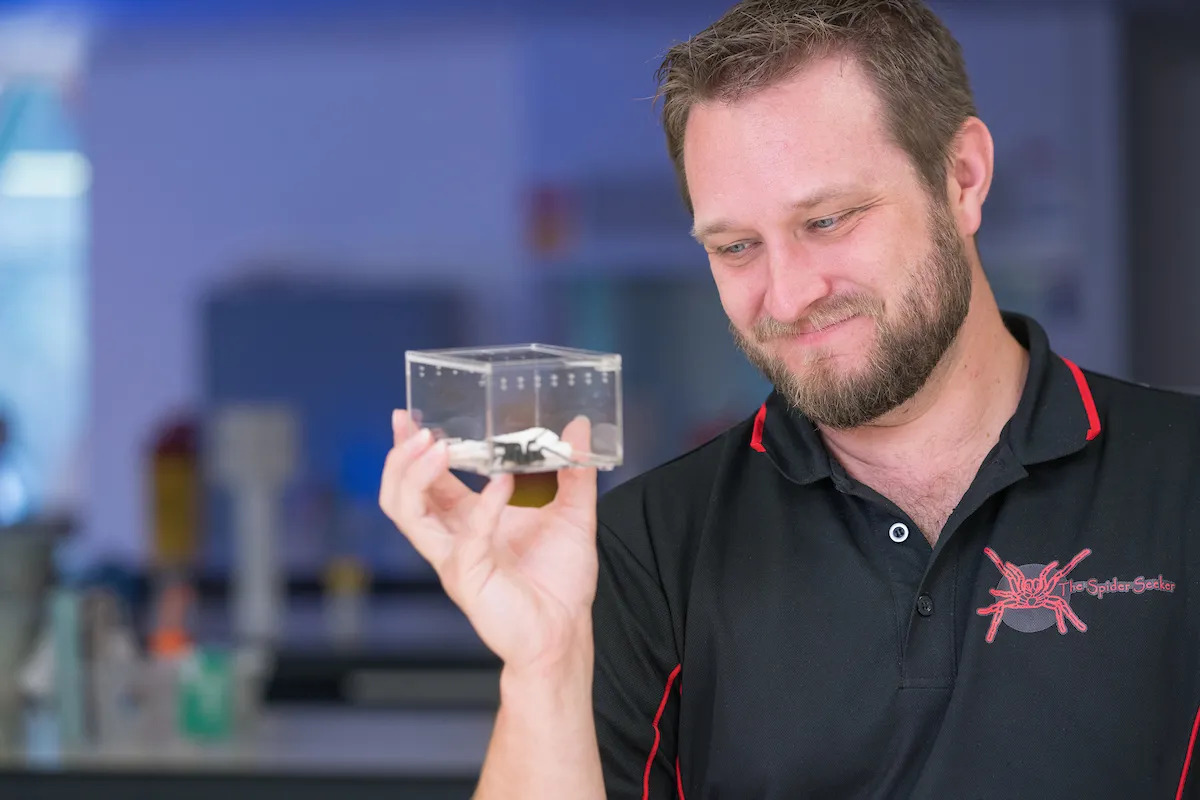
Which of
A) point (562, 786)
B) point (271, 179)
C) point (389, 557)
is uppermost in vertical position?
point (271, 179)

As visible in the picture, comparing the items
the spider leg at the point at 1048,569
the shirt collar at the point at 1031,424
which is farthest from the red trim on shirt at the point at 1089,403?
the spider leg at the point at 1048,569

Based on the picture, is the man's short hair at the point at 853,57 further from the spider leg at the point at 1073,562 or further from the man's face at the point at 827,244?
the spider leg at the point at 1073,562

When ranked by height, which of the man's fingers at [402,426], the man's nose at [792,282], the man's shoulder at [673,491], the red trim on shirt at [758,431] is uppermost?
the man's nose at [792,282]

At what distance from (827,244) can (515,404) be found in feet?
0.90

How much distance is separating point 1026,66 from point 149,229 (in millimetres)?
2748

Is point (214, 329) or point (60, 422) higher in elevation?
point (214, 329)

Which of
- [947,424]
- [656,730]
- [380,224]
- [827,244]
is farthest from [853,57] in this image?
[380,224]

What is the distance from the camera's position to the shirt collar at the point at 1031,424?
119cm

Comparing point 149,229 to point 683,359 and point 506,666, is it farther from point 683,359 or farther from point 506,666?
point 506,666

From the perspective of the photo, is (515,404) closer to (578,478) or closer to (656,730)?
(578,478)

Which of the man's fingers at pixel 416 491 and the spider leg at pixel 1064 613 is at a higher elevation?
the man's fingers at pixel 416 491

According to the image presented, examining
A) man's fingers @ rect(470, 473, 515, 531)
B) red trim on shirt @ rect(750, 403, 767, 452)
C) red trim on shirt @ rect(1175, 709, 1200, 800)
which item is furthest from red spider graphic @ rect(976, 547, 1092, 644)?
man's fingers @ rect(470, 473, 515, 531)

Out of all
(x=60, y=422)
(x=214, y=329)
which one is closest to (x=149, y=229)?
(x=214, y=329)

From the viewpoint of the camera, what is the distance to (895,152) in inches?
45.1
